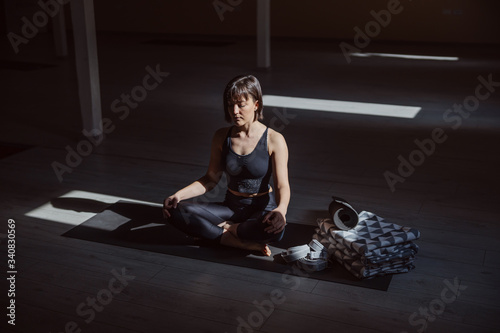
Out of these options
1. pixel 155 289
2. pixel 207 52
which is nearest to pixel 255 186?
pixel 155 289

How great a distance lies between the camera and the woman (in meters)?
3.74

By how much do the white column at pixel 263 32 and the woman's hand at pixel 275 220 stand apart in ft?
23.4

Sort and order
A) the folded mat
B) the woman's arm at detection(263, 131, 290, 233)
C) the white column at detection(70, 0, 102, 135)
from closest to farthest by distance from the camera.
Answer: the folded mat < the woman's arm at detection(263, 131, 290, 233) < the white column at detection(70, 0, 102, 135)

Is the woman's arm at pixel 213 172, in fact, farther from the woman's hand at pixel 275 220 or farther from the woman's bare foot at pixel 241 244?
the woman's hand at pixel 275 220

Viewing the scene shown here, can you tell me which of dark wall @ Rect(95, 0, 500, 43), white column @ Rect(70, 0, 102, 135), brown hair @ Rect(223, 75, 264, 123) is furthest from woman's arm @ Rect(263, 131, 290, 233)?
dark wall @ Rect(95, 0, 500, 43)

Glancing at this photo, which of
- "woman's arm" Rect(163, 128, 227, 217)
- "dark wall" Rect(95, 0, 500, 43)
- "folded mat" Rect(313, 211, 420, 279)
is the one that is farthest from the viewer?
"dark wall" Rect(95, 0, 500, 43)

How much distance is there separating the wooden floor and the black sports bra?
0.54 metres

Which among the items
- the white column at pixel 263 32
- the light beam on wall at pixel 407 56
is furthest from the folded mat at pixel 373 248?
the light beam on wall at pixel 407 56

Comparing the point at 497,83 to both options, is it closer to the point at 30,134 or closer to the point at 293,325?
the point at 30,134

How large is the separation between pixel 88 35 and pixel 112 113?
65.8 inches

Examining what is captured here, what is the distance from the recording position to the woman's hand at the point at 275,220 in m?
3.63

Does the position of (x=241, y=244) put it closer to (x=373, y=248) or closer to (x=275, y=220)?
(x=275, y=220)

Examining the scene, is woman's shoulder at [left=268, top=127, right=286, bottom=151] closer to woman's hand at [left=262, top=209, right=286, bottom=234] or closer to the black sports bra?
the black sports bra

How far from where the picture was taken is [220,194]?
498 cm
